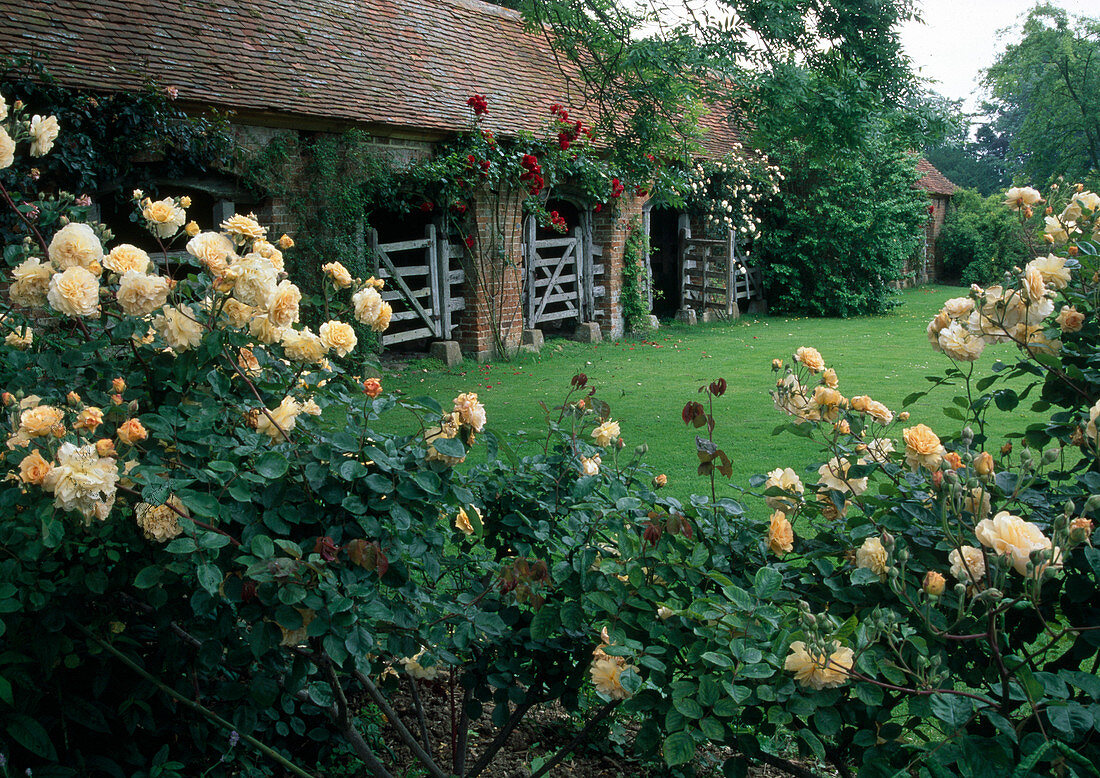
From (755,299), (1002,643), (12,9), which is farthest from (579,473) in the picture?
(755,299)

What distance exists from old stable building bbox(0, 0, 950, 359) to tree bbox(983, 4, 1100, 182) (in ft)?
65.9

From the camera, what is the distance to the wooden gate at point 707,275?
16.6 m

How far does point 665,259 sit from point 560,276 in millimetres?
4460

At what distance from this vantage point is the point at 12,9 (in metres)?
7.51

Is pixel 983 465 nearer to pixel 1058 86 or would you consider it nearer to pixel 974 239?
pixel 974 239

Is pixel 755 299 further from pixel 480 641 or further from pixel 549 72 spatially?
pixel 480 641

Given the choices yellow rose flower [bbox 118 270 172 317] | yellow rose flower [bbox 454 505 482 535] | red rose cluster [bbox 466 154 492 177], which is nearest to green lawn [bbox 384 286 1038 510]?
red rose cluster [bbox 466 154 492 177]

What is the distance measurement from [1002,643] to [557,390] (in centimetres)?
793

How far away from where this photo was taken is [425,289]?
11398 millimetres

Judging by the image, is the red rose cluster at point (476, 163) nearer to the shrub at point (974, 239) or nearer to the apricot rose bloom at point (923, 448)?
the apricot rose bloom at point (923, 448)

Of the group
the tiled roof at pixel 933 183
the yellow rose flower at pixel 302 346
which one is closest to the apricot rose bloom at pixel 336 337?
the yellow rose flower at pixel 302 346

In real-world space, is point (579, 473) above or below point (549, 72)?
below

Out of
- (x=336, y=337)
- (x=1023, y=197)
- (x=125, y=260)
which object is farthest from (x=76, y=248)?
(x=1023, y=197)

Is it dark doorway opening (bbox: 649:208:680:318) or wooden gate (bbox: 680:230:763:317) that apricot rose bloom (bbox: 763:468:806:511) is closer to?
wooden gate (bbox: 680:230:763:317)
